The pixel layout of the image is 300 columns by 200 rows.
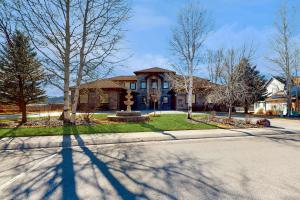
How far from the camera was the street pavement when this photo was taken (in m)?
3.87

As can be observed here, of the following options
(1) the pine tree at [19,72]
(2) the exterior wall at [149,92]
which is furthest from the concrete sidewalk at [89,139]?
(2) the exterior wall at [149,92]

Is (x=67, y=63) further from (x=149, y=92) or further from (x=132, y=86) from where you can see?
(x=132, y=86)

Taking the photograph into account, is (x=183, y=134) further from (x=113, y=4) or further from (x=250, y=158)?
(x=113, y=4)

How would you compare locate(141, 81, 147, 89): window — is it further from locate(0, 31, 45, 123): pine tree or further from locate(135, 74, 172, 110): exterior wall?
locate(0, 31, 45, 123): pine tree

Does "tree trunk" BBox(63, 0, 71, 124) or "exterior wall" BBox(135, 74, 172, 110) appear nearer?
"tree trunk" BBox(63, 0, 71, 124)

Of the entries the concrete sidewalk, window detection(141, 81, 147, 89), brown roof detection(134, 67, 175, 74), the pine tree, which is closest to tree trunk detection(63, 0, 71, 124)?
the pine tree

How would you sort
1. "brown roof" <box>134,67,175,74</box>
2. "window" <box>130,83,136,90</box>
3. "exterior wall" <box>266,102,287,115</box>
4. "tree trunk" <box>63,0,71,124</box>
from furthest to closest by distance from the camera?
"window" <box>130,83,136,90</box> → "brown roof" <box>134,67,175,74</box> → "exterior wall" <box>266,102,287,115</box> → "tree trunk" <box>63,0,71,124</box>

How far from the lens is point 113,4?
1372 centimetres

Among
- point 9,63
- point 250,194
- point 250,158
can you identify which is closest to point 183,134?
point 250,158

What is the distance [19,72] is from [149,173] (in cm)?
1235

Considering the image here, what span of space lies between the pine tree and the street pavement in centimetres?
803

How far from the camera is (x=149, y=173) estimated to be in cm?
499

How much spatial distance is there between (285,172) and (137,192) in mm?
3889

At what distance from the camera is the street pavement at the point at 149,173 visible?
3871mm
